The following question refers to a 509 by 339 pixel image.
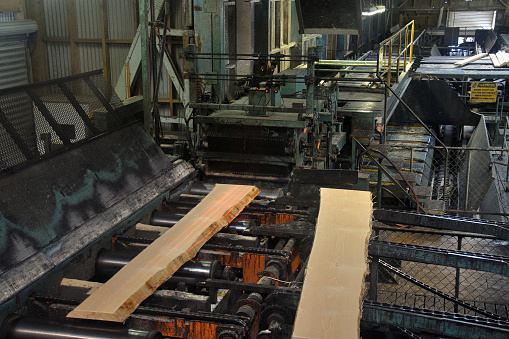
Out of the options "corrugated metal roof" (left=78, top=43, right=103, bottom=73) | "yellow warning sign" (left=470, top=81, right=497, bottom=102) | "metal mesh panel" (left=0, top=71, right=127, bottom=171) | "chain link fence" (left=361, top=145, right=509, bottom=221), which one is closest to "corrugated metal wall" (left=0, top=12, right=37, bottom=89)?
"corrugated metal roof" (left=78, top=43, right=103, bottom=73)

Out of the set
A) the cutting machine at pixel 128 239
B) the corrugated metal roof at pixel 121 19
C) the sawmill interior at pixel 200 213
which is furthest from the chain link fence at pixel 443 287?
the corrugated metal roof at pixel 121 19

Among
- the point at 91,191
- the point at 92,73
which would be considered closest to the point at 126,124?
the point at 92,73

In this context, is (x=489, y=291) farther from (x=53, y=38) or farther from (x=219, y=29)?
(x=53, y=38)

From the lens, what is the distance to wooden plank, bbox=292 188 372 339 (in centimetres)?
284

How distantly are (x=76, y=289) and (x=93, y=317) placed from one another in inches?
24.5

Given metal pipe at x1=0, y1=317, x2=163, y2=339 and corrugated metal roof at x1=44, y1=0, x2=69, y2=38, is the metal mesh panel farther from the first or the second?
corrugated metal roof at x1=44, y1=0, x2=69, y2=38

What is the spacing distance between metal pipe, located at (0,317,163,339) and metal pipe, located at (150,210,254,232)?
1700 mm

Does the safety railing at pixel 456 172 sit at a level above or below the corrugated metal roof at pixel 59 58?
below

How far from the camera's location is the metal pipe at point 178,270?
3.64 meters

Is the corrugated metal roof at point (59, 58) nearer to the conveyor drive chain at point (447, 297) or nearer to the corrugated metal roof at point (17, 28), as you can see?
the corrugated metal roof at point (17, 28)

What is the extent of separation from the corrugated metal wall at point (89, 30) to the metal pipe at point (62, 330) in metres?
8.18

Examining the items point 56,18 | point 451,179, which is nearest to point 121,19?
point 56,18

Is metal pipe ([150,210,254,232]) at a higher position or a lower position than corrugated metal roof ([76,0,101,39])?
lower

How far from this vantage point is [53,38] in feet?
35.2
